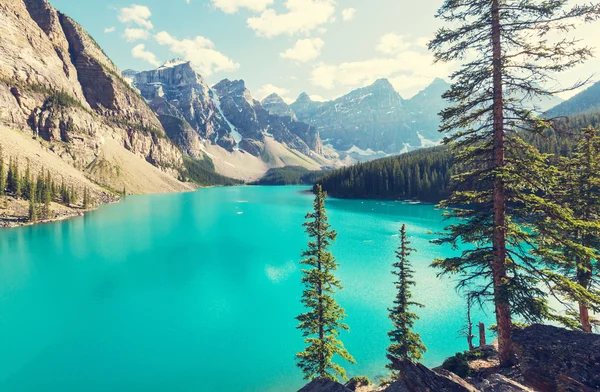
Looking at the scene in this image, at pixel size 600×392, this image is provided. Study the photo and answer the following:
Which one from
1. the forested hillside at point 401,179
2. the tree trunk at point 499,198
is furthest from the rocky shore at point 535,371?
the forested hillside at point 401,179

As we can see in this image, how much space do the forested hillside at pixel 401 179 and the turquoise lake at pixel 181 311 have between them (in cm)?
7571

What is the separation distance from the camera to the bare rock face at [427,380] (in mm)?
8664

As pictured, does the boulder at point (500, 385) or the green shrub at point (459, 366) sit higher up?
the boulder at point (500, 385)

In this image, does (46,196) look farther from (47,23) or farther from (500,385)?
(47,23)

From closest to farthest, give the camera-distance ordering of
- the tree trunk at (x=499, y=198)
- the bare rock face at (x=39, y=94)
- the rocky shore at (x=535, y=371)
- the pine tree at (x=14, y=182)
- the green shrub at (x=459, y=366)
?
the rocky shore at (x=535, y=371), the tree trunk at (x=499, y=198), the green shrub at (x=459, y=366), the pine tree at (x=14, y=182), the bare rock face at (x=39, y=94)

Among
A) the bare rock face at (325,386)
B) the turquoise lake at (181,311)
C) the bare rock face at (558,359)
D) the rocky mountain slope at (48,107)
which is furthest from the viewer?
the rocky mountain slope at (48,107)

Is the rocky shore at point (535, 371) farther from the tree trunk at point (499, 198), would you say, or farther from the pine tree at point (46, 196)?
the pine tree at point (46, 196)

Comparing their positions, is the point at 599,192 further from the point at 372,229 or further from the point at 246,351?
the point at 372,229

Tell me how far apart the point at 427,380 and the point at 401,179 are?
140 metres

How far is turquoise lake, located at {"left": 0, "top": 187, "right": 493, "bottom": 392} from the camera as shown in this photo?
2159 centimetres

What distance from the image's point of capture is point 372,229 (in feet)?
250

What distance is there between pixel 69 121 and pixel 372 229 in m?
174

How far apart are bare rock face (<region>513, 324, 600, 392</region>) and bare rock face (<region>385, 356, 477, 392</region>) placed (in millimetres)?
2671

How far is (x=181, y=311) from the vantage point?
31.4 metres
